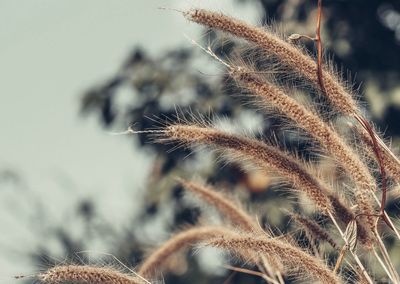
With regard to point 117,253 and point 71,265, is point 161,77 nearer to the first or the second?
point 117,253

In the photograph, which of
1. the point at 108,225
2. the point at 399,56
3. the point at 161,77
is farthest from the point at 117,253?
the point at 399,56

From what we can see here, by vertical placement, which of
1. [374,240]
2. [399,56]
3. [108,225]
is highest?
[374,240]

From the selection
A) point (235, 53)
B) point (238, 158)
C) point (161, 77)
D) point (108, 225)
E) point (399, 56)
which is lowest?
point (108, 225)

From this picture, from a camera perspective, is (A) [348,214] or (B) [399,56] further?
(B) [399,56]

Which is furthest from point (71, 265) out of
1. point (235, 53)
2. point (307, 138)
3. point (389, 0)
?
point (389, 0)

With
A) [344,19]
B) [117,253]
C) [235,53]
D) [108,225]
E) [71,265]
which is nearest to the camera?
[71,265]

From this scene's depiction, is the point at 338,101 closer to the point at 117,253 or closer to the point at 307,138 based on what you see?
the point at 307,138

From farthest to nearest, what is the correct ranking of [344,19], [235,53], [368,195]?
[344,19] → [235,53] → [368,195]

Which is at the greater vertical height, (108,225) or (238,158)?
(238,158)

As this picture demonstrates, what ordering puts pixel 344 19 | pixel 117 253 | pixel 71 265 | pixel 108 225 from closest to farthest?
pixel 71 265
pixel 117 253
pixel 108 225
pixel 344 19
